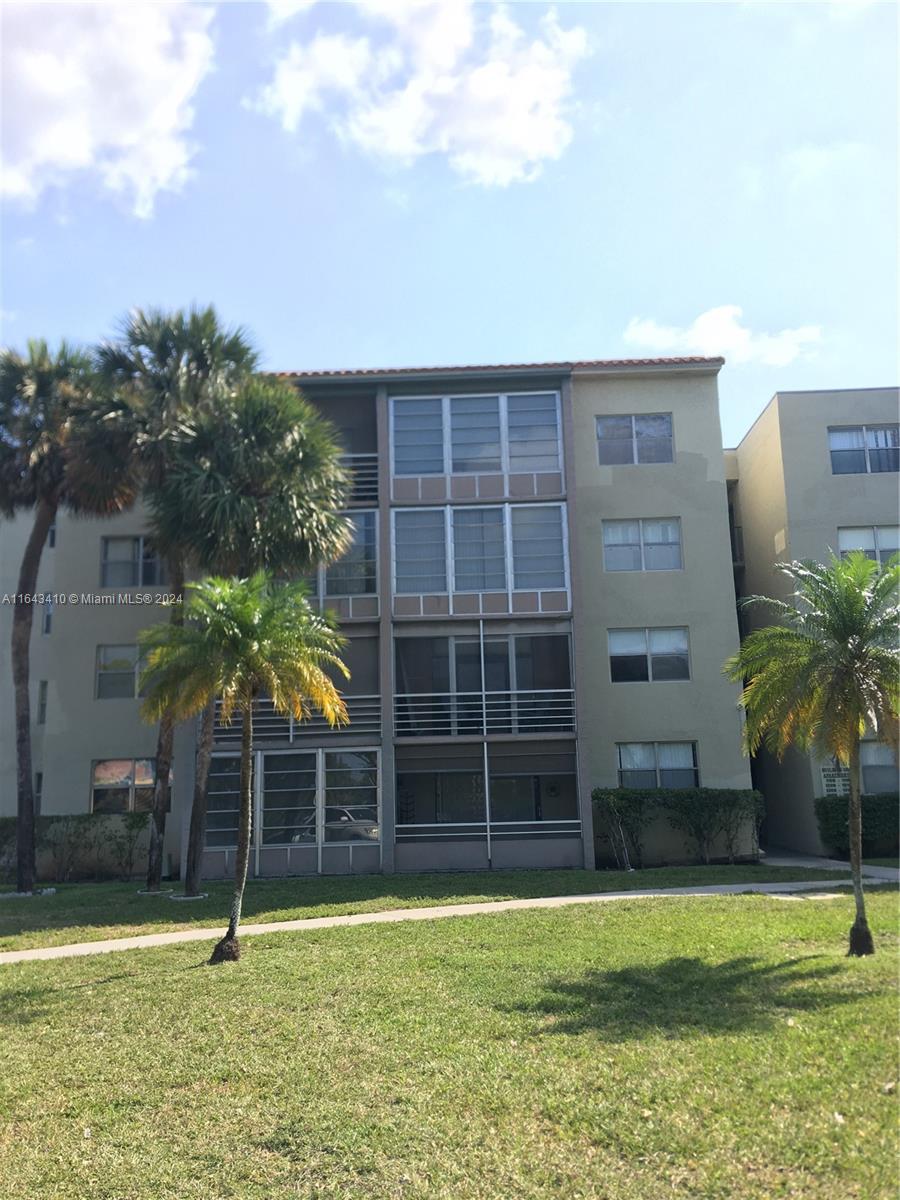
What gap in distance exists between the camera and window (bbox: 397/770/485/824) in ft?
75.7

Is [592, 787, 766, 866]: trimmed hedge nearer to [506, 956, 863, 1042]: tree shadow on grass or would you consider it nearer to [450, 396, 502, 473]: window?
[450, 396, 502, 473]: window

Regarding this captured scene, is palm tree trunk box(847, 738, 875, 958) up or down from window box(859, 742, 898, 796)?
down

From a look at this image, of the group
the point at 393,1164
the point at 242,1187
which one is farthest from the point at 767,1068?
the point at 242,1187

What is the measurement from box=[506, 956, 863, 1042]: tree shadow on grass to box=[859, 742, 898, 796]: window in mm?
13975

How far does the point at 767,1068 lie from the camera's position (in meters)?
6.84

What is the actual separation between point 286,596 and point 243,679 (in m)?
1.23

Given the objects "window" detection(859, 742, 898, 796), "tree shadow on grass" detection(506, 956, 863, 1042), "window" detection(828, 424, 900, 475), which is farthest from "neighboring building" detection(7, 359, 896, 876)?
"tree shadow on grass" detection(506, 956, 863, 1042)

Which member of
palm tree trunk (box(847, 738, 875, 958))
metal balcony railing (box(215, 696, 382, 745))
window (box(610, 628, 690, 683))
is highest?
window (box(610, 628, 690, 683))

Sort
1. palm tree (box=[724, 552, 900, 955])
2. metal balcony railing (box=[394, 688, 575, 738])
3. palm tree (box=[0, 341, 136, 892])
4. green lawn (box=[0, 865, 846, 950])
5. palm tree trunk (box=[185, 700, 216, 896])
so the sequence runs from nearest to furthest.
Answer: palm tree (box=[724, 552, 900, 955])
green lawn (box=[0, 865, 846, 950])
palm tree trunk (box=[185, 700, 216, 896])
palm tree (box=[0, 341, 136, 892])
metal balcony railing (box=[394, 688, 575, 738])

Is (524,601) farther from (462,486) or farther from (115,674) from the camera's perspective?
(115,674)

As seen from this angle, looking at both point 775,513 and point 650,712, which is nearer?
point 650,712

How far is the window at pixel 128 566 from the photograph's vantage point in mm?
26016

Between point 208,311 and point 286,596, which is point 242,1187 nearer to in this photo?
point 286,596

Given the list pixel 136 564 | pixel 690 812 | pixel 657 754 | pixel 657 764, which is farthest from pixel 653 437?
pixel 136 564
